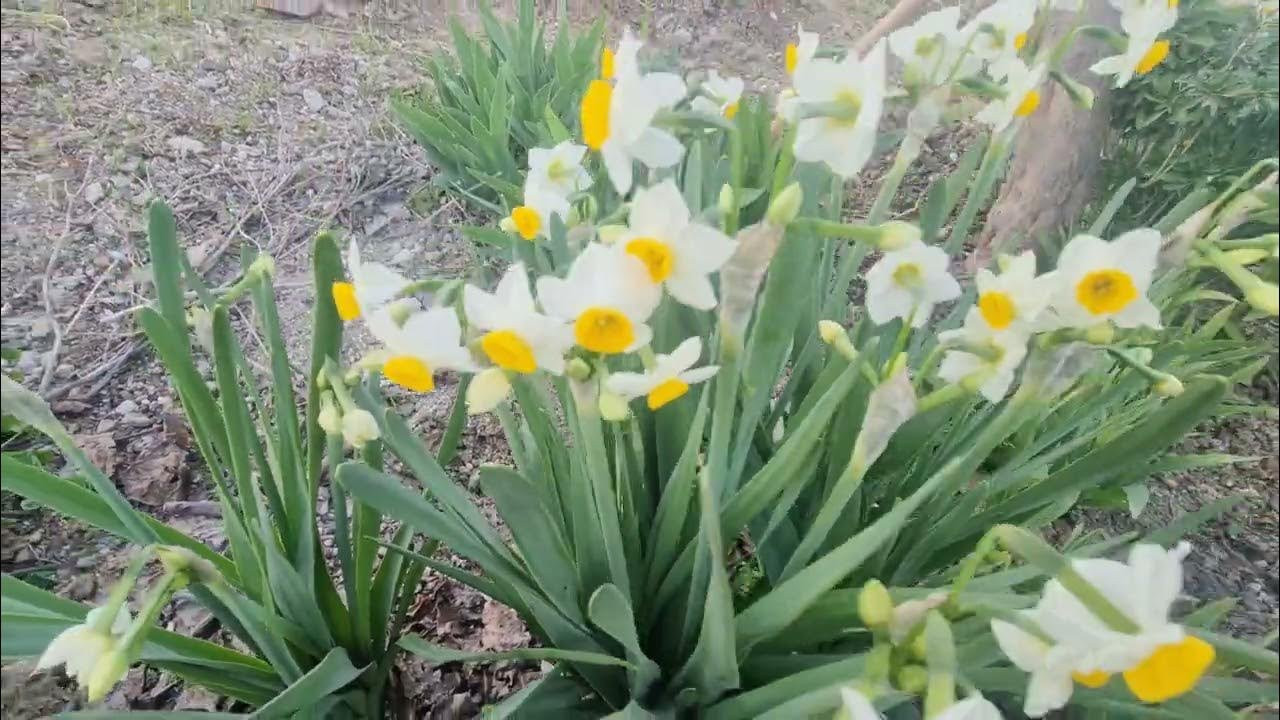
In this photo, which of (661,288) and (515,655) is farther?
(515,655)

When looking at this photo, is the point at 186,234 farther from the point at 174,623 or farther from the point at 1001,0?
the point at 1001,0

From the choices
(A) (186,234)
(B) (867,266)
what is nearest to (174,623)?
(A) (186,234)

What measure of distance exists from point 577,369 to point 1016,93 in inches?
18.3

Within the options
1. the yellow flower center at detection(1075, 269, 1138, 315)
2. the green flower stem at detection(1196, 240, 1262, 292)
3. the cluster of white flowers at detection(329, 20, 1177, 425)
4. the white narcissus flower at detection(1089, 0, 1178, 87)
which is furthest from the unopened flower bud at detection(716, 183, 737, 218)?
the white narcissus flower at detection(1089, 0, 1178, 87)

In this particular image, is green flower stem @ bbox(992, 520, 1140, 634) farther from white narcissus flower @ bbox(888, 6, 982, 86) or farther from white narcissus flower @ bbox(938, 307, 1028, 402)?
white narcissus flower @ bbox(888, 6, 982, 86)

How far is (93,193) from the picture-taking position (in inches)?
45.9

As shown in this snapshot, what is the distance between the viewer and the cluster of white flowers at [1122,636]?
401mm

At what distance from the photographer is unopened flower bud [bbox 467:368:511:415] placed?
0.51 meters

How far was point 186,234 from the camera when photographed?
147cm

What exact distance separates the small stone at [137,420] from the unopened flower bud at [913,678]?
4.00 ft

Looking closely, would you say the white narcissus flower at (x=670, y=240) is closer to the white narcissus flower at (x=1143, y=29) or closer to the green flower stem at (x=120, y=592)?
the green flower stem at (x=120, y=592)

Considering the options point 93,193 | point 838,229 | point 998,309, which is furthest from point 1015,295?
point 93,193

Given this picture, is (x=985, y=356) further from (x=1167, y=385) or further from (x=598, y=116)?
(x=598, y=116)

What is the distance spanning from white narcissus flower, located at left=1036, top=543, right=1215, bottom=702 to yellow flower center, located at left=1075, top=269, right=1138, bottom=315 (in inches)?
6.4
